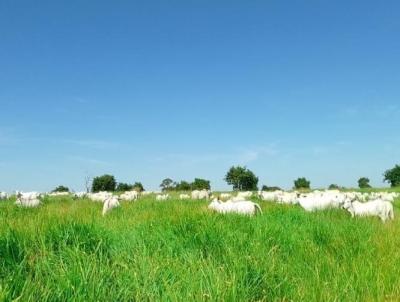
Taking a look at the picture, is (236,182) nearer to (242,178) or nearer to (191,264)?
(242,178)

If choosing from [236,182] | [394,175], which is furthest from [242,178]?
[394,175]

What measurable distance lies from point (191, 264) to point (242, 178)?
218 feet

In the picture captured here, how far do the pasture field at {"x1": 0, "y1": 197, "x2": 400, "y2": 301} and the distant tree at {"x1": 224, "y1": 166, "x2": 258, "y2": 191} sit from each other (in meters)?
63.7

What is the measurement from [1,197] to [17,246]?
23276 millimetres

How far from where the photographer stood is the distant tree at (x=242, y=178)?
232ft

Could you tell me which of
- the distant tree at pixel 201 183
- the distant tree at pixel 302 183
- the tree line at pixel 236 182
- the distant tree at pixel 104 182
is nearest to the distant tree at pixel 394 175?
the tree line at pixel 236 182

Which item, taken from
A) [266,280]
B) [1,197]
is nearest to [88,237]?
[266,280]

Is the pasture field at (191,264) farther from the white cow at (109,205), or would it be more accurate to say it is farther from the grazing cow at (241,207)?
the white cow at (109,205)

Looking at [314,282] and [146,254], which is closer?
[314,282]

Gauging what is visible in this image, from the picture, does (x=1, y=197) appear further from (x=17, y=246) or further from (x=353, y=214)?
(x=17, y=246)

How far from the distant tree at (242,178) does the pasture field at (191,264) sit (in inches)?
2506

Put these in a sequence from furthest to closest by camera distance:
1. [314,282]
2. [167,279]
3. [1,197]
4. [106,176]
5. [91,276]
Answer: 1. [106,176]
2. [1,197]
3. [314,282]
4. [167,279]
5. [91,276]

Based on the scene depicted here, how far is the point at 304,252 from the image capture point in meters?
5.96

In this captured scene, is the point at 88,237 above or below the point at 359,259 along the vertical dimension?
above
